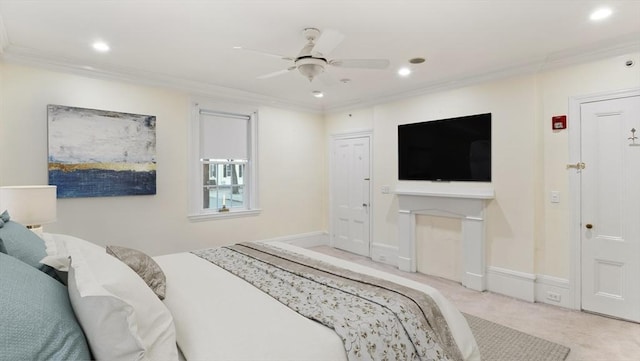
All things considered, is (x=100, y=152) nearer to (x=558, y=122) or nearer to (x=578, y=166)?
(x=558, y=122)

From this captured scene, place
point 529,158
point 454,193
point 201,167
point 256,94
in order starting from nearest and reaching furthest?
point 529,158 < point 454,193 < point 201,167 < point 256,94

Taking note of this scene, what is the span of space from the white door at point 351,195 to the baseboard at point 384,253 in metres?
0.17

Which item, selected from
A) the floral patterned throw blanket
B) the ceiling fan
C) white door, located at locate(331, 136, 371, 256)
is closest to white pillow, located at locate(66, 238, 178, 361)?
the floral patterned throw blanket

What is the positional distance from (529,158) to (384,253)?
2.38m

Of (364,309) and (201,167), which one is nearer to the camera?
(364,309)

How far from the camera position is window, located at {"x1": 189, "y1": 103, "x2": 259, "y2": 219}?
4.63 meters

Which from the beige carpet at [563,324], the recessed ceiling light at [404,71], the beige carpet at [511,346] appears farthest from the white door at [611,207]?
the recessed ceiling light at [404,71]

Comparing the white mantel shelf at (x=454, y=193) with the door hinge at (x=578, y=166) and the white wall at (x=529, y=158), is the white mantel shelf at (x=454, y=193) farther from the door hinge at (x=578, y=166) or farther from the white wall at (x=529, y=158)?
the door hinge at (x=578, y=166)

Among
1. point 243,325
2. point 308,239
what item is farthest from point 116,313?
point 308,239

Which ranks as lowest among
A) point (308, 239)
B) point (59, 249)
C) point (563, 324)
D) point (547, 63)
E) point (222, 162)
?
point (563, 324)

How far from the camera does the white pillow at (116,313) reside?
3.41 feet

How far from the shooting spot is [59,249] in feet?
6.07

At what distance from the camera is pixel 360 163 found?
555 cm

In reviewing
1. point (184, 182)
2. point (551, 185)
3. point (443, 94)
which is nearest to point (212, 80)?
point (184, 182)
